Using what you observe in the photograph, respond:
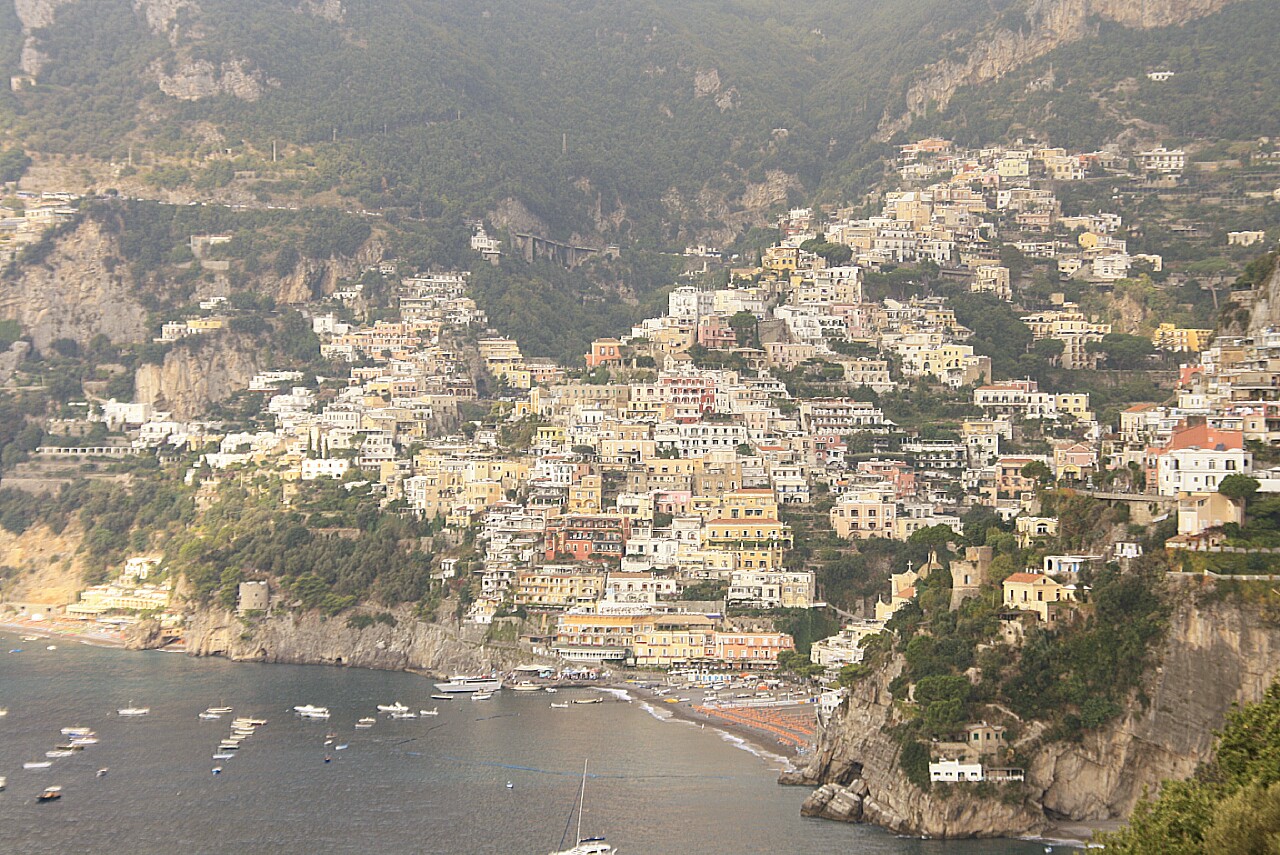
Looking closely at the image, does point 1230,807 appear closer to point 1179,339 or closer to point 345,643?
point 345,643

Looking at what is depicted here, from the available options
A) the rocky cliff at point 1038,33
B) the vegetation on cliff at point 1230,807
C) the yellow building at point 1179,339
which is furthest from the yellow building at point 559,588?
the rocky cliff at point 1038,33

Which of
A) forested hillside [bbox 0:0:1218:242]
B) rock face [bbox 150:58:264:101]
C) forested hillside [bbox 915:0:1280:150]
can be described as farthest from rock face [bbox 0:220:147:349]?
forested hillside [bbox 915:0:1280:150]

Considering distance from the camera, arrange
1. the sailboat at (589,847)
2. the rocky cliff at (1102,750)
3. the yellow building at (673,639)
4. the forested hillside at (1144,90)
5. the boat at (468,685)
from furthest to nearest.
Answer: the forested hillside at (1144,90) < the yellow building at (673,639) < the boat at (468,685) < the sailboat at (589,847) < the rocky cliff at (1102,750)

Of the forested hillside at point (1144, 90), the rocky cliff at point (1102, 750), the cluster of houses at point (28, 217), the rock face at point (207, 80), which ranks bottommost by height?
the rocky cliff at point (1102, 750)

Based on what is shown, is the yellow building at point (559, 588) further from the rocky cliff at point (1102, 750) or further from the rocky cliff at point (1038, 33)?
the rocky cliff at point (1038, 33)

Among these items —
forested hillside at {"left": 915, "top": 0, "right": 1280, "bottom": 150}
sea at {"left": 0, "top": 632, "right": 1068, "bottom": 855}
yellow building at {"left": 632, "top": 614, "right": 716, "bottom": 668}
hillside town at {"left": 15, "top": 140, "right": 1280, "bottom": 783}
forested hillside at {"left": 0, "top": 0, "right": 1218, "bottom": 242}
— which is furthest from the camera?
forested hillside at {"left": 0, "top": 0, "right": 1218, "bottom": 242}

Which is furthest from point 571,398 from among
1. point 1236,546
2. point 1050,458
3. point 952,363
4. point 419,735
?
Result: point 1236,546

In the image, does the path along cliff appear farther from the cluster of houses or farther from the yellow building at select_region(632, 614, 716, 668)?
the cluster of houses
